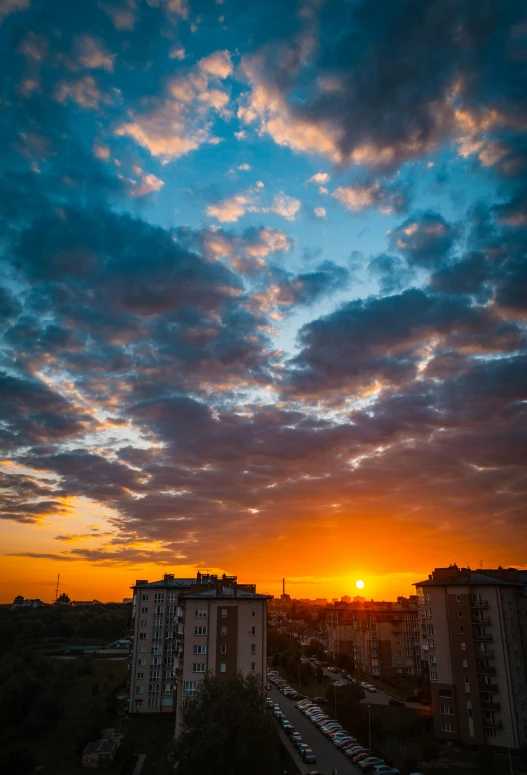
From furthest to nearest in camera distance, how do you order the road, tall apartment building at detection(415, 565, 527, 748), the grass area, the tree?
1. tall apartment building at detection(415, 565, 527, 748)
2. the grass area
3. the road
4. the tree

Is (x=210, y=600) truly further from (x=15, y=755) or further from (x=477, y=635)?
(x=477, y=635)

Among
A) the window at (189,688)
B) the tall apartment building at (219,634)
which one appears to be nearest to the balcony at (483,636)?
the tall apartment building at (219,634)

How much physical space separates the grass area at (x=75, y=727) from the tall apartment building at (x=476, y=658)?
34.0m

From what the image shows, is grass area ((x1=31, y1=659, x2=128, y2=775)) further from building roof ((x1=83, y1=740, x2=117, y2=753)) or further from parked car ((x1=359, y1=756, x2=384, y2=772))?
parked car ((x1=359, y1=756, x2=384, y2=772))

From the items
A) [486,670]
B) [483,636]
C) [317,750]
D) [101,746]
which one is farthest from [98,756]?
[483,636]

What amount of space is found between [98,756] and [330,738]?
22773mm

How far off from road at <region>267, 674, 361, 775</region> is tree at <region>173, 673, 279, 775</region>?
44.1 feet

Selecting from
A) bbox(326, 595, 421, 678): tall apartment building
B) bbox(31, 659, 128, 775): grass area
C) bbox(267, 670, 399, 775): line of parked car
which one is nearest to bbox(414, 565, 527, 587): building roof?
bbox(267, 670, 399, 775): line of parked car

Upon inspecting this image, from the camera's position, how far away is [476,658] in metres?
52.5

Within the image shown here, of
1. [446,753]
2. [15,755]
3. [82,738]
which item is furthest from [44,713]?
[446,753]

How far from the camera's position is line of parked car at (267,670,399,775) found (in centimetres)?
4439

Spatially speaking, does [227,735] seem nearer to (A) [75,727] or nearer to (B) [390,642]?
(A) [75,727]

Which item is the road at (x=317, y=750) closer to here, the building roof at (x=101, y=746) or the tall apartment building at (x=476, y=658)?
the tall apartment building at (x=476, y=658)

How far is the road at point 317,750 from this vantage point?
4478 cm
